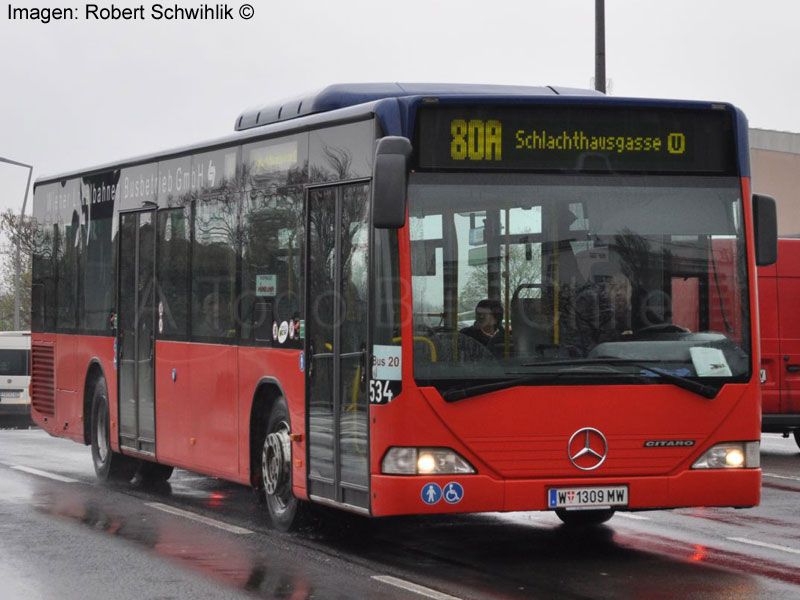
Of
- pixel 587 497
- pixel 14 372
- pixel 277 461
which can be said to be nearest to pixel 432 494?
pixel 587 497

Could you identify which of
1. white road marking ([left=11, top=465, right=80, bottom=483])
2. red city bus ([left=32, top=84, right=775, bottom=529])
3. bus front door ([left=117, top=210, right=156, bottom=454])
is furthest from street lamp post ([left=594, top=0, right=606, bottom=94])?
red city bus ([left=32, top=84, right=775, bottom=529])

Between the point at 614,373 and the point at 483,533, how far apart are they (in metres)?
2.58

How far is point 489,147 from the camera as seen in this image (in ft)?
34.7

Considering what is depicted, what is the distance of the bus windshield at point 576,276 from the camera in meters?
10.3

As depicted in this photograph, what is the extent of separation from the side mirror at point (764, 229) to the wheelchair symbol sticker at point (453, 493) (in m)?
2.52

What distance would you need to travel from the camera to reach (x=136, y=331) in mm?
16047

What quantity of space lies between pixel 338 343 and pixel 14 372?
78.4 feet

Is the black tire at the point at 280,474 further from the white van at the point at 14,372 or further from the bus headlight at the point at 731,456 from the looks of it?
the white van at the point at 14,372

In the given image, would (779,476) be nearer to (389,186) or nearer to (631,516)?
(631,516)

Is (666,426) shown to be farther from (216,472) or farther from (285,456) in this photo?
(216,472)

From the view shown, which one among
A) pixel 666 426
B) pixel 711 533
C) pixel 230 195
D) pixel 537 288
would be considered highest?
pixel 230 195

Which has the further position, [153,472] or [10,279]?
[10,279]

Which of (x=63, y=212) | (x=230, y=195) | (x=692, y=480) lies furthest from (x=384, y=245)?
(x=63, y=212)

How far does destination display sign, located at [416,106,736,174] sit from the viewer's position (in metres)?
10.5
